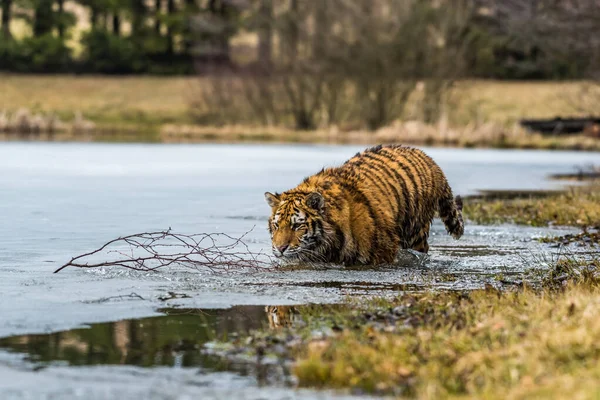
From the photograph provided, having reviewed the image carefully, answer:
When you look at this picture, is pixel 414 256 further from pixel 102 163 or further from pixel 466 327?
pixel 102 163

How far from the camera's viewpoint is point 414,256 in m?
12.2

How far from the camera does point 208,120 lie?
56.9m

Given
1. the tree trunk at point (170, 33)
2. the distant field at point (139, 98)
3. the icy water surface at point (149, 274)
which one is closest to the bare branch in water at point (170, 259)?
the icy water surface at point (149, 274)

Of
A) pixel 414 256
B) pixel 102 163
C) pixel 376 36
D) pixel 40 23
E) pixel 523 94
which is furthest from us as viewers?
pixel 40 23

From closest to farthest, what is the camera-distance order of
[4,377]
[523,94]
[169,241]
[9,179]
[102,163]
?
[4,377] < [169,241] < [9,179] < [102,163] < [523,94]

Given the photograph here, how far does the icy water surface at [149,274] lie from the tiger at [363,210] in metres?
0.25

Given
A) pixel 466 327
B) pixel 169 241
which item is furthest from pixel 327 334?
pixel 169 241

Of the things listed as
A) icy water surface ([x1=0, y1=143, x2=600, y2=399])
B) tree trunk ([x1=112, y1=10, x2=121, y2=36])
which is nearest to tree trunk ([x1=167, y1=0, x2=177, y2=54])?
tree trunk ([x1=112, y1=10, x2=121, y2=36])

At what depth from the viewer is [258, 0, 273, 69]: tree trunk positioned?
55.3 metres

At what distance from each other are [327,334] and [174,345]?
1066 mm

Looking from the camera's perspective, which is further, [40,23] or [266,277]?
[40,23]

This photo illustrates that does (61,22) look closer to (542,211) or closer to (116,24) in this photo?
(116,24)

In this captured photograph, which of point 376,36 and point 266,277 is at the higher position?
point 376,36

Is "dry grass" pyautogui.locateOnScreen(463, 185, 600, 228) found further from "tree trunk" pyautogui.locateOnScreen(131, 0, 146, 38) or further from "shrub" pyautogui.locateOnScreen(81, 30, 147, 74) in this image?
"tree trunk" pyautogui.locateOnScreen(131, 0, 146, 38)
